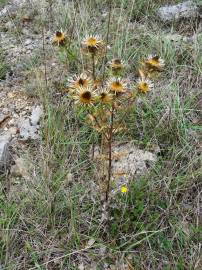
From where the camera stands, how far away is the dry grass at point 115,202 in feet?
5.84

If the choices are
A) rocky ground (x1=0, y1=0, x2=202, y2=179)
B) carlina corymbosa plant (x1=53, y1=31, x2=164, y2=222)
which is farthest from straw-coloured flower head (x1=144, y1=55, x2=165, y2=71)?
rocky ground (x1=0, y1=0, x2=202, y2=179)

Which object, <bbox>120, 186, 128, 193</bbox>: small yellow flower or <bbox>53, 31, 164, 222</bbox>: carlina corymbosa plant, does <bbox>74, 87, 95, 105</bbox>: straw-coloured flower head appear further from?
<bbox>120, 186, 128, 193</bbox>: small yellow flower

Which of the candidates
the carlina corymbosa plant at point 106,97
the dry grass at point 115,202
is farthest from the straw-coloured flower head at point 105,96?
the dry grass at point 115,202

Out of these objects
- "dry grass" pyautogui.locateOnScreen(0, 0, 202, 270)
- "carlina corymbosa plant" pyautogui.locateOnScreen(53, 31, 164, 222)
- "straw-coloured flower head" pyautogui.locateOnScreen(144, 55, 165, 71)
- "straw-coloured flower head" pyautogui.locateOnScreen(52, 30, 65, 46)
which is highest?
"straw-coloured flower head" pyautogui.locateOnScreen(52, 30, 65, 46)

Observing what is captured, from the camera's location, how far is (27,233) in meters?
1.85

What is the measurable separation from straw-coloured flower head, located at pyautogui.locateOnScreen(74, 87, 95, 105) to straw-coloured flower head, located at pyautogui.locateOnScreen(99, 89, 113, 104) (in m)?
0.04

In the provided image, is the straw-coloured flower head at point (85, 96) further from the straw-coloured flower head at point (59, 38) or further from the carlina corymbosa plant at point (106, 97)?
the straw-coloured flower head at point (59, 38)

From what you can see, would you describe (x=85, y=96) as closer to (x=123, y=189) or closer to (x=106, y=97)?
(x=106, y=97)

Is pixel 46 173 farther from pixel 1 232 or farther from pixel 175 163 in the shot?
pixel 175 163

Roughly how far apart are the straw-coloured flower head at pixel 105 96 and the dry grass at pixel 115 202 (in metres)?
0.41

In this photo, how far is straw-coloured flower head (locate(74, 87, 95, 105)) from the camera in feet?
5.80

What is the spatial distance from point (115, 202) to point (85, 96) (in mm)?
539

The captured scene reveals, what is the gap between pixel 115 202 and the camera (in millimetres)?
1942

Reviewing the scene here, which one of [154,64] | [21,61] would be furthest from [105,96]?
[21,61]
